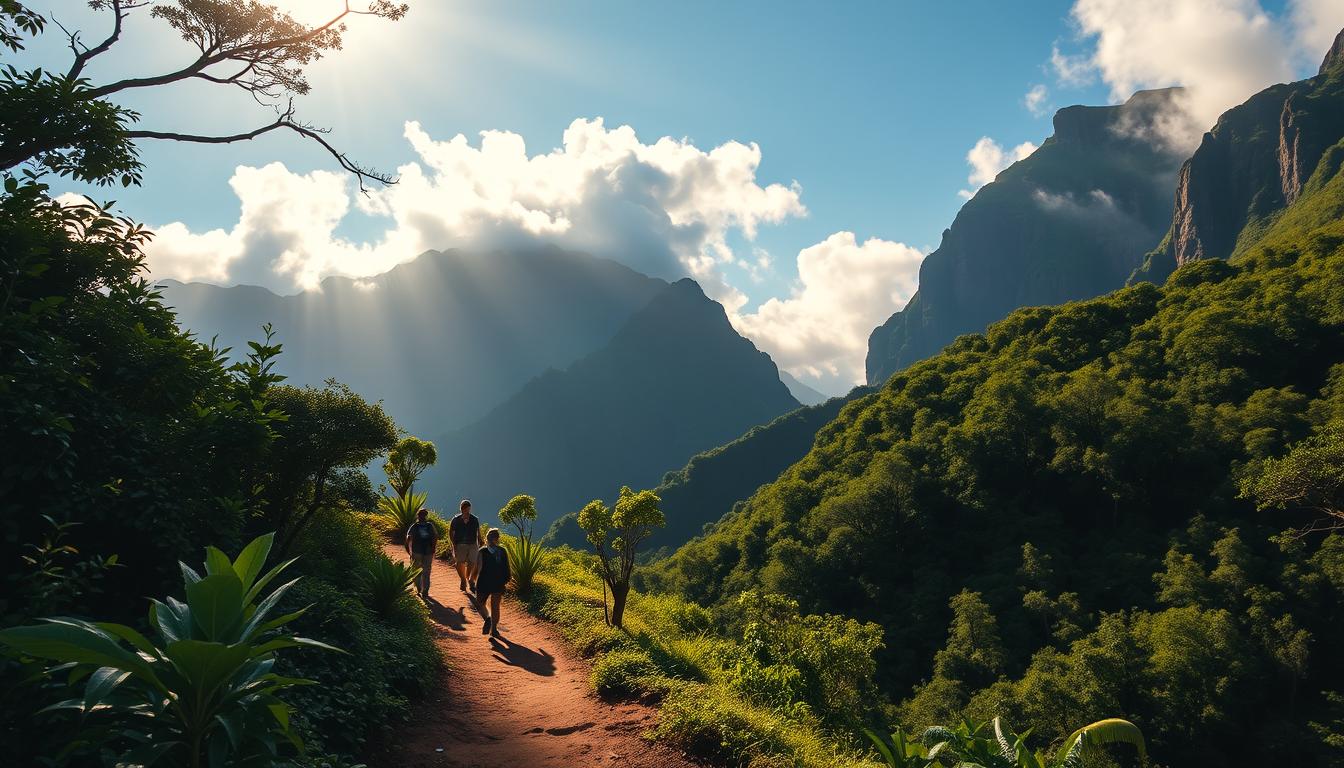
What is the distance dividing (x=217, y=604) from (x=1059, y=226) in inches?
7541

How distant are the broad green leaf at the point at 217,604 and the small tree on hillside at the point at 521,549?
25.1ft

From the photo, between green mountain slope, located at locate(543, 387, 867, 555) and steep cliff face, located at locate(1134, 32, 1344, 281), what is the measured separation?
6017cm

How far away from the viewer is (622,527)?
326 inches

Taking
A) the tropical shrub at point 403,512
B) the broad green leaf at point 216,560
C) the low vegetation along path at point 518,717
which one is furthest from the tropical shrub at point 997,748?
the tropical shrub at point 403,512

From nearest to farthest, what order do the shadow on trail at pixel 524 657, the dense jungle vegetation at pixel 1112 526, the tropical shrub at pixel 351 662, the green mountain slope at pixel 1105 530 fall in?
the tropical shrub at pixel 351 662 < the shadow on trail at pixel 524 657 < the dense jungle vegetation at pixel 1112 526 < the green mountain slope at pixel 1105 530

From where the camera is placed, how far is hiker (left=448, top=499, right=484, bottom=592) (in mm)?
10305

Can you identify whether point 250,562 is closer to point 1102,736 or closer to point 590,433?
point 1102,736

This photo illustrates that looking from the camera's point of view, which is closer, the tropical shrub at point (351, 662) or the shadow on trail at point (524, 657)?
the tropical shrub at point (351, 662)

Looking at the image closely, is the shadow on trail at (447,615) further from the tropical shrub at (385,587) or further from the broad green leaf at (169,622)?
the broad green leaf at (169,622)

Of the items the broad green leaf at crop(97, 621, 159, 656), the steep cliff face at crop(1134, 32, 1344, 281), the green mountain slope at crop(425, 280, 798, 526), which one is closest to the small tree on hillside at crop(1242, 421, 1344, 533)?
the broad green leaf at crop(97, 621, 159, 656)

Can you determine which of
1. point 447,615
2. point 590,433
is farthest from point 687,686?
point 590,433

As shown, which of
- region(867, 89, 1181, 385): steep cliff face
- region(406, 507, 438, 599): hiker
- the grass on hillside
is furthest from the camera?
region(867, 89, 1181, 385): steep cliff face

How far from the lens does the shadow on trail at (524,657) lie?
24.0 feet

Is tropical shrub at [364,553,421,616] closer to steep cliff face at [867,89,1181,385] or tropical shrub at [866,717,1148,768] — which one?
tropical shrub at [866,717,1148,768]
